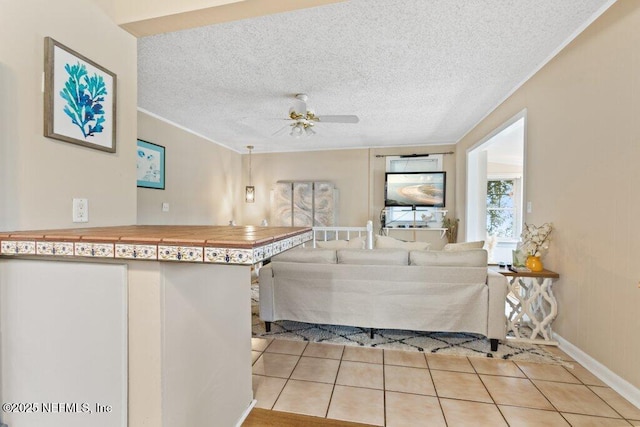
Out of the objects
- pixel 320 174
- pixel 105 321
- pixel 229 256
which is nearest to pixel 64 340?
pixel 105 321

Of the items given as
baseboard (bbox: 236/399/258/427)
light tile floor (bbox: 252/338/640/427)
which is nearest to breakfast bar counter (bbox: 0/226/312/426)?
baseboard (bbox: 236/399/258/427)

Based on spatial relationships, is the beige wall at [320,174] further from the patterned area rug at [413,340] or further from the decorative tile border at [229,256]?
the decorative tile border at [229,256]

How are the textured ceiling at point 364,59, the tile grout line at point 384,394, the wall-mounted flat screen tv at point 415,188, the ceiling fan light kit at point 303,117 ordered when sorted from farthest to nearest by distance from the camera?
the wall-mounted flat screen tv at point 415,188 → the ceiling fan light kit at point 303,117 → the textured ceiling at point 364,59 → the tile grout line at point 384,394

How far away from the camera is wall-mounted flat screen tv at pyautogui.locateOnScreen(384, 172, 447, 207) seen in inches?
218

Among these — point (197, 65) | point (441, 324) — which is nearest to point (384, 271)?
point (441, 324)

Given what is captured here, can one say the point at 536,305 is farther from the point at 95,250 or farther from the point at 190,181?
the point at 190,181

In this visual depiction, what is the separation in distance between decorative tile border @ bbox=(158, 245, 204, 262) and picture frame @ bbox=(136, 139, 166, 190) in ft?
11.1

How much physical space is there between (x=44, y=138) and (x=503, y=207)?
23.3 feet

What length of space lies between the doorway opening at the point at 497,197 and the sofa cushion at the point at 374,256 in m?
3.01

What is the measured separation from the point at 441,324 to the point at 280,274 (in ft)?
4.82

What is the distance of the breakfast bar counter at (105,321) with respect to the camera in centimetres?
98

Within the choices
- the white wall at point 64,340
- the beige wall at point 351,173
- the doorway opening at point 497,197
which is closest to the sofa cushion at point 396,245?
the white wall at point 64,340

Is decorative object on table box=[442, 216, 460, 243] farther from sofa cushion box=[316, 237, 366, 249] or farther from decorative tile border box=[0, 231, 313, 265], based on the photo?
decorative tile border box=[0, 231, 313, 265]

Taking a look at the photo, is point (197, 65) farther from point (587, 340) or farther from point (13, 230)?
point (587, 340)
